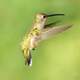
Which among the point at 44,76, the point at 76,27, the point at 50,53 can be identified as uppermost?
the point at 76,27

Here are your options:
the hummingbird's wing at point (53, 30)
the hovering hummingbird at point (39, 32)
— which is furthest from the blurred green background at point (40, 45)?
the hummingbird's wing at point (53, 30)

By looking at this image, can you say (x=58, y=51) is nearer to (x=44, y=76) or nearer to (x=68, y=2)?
(x=44, y=76)

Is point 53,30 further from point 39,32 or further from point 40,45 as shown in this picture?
point 40,45

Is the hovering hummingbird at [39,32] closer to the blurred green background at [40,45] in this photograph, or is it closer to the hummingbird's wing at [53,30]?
the hummingbird's wing at [53,30]

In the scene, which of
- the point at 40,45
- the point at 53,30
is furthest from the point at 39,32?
the point at 40,45

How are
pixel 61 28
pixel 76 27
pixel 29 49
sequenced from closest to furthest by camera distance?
pixel 61 28 → pixel 29 49 → pixel 76 27

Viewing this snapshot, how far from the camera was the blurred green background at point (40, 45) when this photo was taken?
1699 millimetres

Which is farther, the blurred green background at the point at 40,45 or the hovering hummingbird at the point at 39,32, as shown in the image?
the blurred green background at the point at 40,45

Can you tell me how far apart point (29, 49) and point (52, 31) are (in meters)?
0.24

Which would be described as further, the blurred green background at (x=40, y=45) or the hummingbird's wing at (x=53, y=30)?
the blurred green background at (x=40, y=45)

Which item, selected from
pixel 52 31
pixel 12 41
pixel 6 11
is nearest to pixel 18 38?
pixel 12 41

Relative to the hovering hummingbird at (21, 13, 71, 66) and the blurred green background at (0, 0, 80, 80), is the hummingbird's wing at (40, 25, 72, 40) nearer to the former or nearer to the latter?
the hovering hummingbird at (21, 13, 71, 66)

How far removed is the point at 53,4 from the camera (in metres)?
1.72

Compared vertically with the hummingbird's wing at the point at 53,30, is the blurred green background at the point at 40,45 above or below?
below
